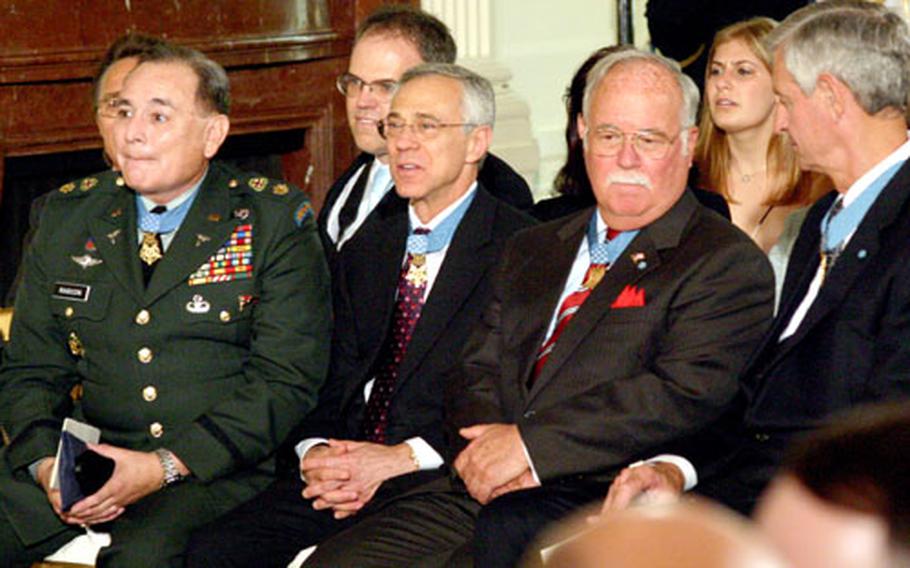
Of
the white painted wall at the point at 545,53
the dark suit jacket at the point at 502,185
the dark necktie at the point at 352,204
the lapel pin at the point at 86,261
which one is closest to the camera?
the lapel pin at the point at 86,261

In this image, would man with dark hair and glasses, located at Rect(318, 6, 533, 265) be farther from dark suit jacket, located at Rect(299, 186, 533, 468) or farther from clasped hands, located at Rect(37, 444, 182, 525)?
clasped hands, located at Rect(37, 444, 182, 525)

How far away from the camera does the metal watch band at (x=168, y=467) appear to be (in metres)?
3.24

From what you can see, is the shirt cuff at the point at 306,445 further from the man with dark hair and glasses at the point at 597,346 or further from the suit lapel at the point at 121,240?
the suit lapel at the point at 121,240

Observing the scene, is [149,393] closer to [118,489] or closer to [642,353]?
[118,489]

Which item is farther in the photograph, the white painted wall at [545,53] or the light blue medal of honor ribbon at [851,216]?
the white painted wall at [545,53]

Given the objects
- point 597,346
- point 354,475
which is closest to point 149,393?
point 354,475

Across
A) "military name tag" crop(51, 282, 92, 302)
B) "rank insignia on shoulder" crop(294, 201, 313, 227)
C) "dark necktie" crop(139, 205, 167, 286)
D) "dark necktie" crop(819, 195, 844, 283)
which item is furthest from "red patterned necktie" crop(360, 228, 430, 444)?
"dark necktie" crop(819, 195, 844, 283)

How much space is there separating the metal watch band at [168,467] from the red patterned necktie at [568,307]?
776 millimetres

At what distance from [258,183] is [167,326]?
41 centimetres

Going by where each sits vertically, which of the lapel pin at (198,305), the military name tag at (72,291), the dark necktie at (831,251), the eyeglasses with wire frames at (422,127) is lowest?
the lapel pin at (198,305)

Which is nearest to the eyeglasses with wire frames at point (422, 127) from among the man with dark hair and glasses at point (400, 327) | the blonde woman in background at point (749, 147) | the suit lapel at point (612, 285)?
the man with dark hair and glasses at point (400, 327)

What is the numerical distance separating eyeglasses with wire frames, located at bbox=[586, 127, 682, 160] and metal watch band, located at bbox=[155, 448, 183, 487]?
108cm

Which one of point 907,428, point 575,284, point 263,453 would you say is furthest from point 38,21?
point 907,428

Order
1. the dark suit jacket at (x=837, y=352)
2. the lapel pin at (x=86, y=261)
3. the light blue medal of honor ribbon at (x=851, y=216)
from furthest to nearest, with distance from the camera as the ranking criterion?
the lapel pin at (x=86, y=261) < the light blue medal of honor ribbon at (x=851, y=216) < the dark suit jacket at (x=837, y=352)
